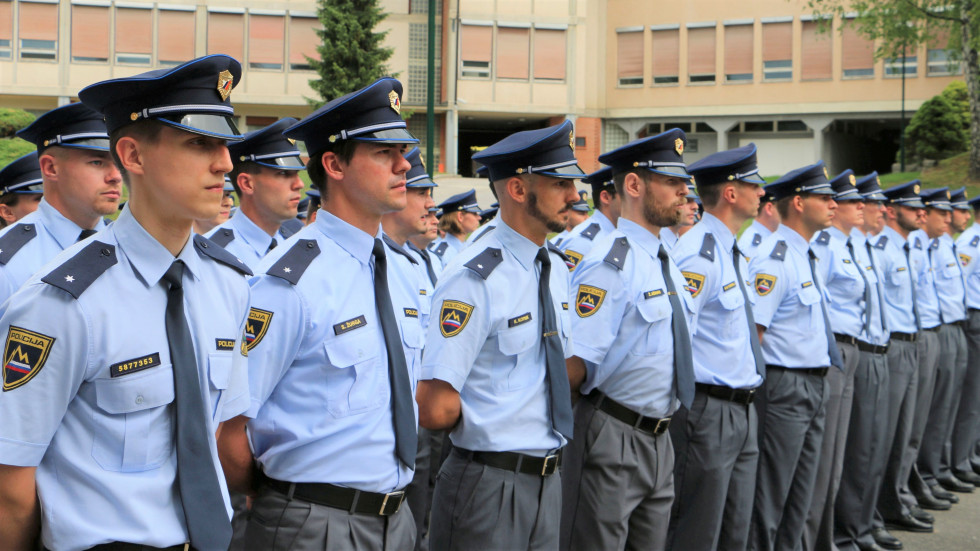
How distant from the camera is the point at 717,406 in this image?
5.23m

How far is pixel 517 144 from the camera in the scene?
4.21 metres

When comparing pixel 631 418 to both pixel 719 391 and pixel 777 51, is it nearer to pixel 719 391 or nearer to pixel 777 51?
pixel 719 391

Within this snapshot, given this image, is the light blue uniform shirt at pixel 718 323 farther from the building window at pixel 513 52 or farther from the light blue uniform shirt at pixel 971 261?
the building window at pixel 513 52

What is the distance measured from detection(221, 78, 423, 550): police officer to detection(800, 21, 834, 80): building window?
38140 mm

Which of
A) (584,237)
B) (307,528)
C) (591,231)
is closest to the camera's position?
(307,528)

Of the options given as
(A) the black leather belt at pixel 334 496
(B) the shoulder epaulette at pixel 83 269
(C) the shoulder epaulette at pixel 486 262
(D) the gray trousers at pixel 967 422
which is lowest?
(D) the gray trousers at pixel 967 422

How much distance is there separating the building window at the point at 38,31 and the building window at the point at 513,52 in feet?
57.4

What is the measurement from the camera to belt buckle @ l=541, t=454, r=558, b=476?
3.91 meters

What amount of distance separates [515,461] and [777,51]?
37.8 meters

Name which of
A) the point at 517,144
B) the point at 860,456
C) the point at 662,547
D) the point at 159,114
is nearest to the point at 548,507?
the point at 662,547

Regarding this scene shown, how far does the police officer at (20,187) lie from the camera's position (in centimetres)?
576

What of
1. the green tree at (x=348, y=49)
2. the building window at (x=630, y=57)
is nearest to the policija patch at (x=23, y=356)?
the green tree at (x=348, y=49)

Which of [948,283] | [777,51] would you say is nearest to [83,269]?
[948,283]

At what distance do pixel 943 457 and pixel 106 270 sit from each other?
9167mm
